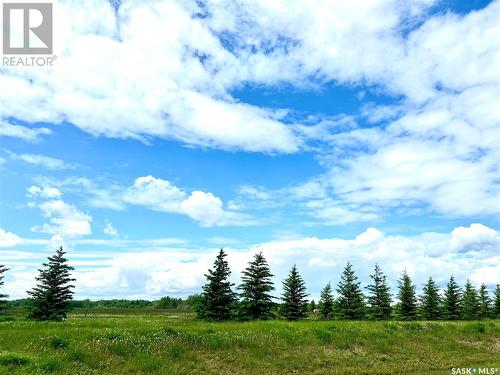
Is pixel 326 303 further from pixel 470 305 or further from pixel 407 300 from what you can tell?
pixel 470 305

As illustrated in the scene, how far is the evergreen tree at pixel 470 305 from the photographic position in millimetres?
85125

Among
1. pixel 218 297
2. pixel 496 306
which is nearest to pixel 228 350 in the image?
pixel 218 297

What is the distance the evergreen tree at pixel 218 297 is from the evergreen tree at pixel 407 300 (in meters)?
38.0

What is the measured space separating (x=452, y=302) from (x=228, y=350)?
248ft

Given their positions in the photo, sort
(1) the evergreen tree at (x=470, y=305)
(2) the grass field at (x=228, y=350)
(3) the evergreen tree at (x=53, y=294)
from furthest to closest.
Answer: (1) the evergreen tree at (x=470, y=305)
(3) the evergreen tree at (x=53, y=294)
(2) the grass field at (x=228, y=350)

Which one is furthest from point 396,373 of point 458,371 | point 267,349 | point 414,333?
point 414,333

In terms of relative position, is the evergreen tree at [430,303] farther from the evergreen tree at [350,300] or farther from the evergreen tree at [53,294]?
the evergreen tree at [53,294]

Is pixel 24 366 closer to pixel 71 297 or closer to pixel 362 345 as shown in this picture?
pixel 362 345

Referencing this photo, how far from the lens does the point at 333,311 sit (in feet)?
225

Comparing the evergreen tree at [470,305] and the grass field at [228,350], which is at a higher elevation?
the grass field at [228,350]

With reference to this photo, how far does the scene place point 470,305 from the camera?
8588 centimetres

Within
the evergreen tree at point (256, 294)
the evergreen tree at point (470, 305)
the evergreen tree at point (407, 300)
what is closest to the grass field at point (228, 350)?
the evergreen tree at point (256, 294)

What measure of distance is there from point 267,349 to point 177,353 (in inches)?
199

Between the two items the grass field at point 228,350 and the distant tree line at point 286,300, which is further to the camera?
the distant tree line at point 286,300
